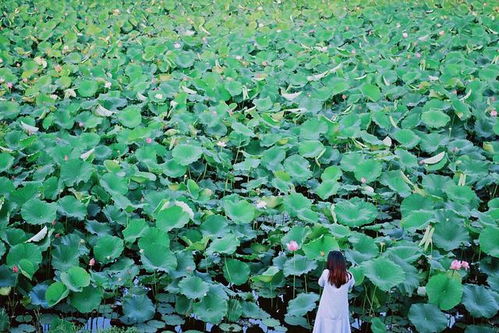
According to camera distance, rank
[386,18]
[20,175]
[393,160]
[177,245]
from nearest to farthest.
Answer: [177,245] → [20,175] → [393,160] → [386,18]

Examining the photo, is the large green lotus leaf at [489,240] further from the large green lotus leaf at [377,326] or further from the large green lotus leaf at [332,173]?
the large green lotus leaf at [332,173]

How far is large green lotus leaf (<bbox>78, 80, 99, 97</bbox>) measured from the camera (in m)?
5.61

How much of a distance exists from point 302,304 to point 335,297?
41 cm

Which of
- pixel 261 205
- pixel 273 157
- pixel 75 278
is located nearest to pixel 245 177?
pixel 273 157

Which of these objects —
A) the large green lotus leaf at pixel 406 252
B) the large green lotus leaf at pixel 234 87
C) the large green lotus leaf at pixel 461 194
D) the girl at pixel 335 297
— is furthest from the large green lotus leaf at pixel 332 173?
the large green lotus leaf at pixel 234 87

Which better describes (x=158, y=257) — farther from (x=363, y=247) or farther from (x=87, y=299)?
(x=363, y=247)

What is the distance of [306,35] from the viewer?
759cm

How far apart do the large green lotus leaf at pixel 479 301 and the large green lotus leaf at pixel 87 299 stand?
5.62ft

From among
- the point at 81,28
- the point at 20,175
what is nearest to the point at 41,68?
the point at 81,28

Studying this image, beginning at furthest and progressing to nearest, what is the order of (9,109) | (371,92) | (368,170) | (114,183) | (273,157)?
(371,92)
(9,109)
(273,157)
(368,170)
(114,183)

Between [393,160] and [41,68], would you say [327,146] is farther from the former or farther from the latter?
[41,68]

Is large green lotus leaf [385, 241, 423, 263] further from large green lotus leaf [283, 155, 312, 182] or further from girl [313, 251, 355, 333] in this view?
large green lotus leaf [283, 155, 312, 182]

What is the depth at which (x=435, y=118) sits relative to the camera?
16.4ft

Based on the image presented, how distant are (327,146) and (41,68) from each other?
10.2 feet
